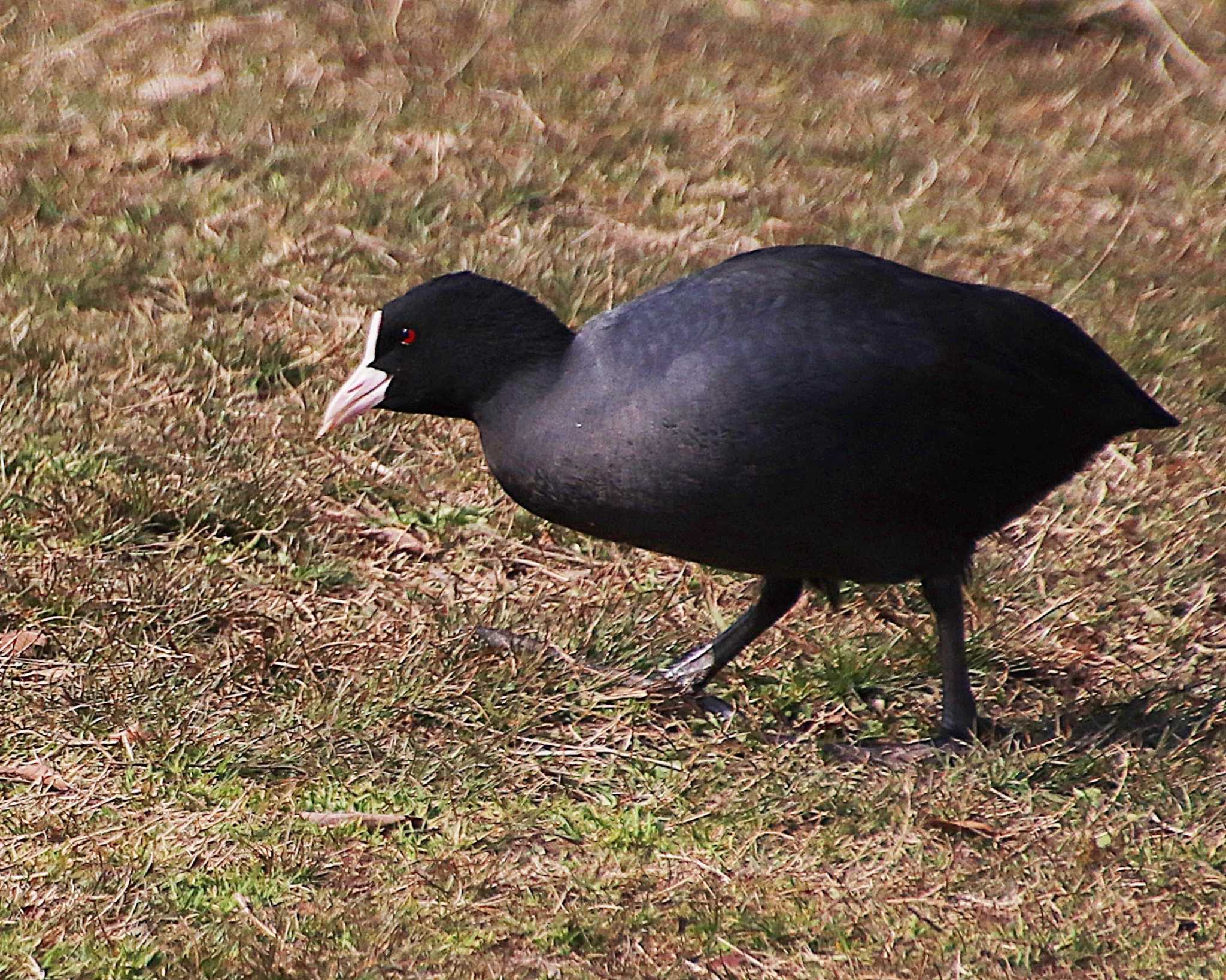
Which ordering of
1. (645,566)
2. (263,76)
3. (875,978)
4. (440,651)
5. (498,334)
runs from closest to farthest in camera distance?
(875,978)
(498,334)
(440,651)
(645,566)
(263,76)

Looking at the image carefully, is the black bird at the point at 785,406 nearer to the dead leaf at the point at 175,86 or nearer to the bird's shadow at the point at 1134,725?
the bird's shadow at the point at 1134,725

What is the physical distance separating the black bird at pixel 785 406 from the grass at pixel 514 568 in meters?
0.46

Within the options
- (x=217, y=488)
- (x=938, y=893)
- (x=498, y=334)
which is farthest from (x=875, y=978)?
(x=217, y=488)

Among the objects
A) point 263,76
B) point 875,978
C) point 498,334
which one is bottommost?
point 263,76

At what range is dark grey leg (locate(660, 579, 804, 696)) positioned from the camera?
4.07 metres

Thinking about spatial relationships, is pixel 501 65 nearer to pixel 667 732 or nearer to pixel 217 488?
pixel 217 488

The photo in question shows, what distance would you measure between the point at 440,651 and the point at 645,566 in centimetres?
73

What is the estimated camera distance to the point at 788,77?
752 cm

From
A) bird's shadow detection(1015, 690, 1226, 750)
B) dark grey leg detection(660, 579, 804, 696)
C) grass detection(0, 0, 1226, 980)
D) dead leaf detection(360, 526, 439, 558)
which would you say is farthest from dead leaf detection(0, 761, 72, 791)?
bird's shadow detection(1015, 690, 1226, 750)

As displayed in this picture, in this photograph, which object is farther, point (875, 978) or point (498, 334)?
point (498, 334)

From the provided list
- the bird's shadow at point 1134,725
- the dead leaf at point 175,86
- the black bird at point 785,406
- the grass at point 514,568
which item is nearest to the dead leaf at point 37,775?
the grass at point 514,568

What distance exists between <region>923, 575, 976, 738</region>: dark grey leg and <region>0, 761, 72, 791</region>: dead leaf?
70.4 inches

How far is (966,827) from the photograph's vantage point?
359 centimetres

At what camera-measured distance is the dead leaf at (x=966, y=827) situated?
3574mm
